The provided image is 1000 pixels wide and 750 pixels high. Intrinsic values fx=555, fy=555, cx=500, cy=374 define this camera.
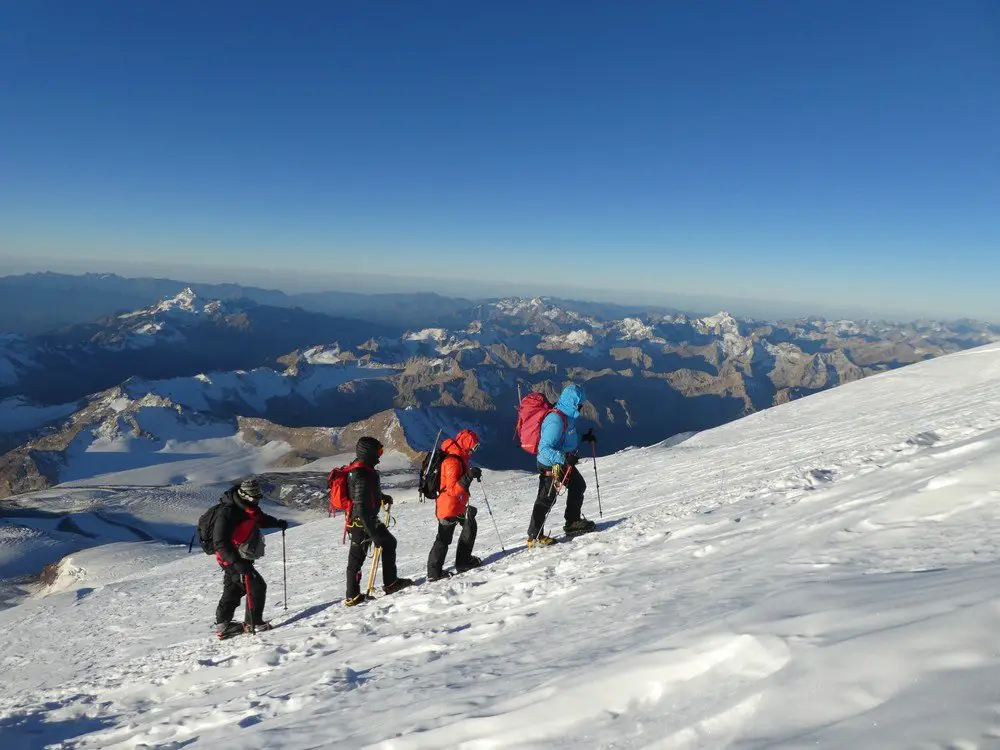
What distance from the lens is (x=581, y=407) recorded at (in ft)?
29.3

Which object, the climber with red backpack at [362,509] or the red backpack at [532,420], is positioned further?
the red backpack at [532,420]

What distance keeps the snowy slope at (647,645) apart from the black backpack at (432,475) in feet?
4.63

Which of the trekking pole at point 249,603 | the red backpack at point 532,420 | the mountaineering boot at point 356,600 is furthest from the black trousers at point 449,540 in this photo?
the trekking pole at point 249,603

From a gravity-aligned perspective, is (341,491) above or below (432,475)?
below

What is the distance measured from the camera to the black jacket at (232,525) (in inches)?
333

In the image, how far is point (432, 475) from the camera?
870cm

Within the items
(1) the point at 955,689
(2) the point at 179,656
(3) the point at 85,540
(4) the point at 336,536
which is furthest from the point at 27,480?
(1) the point at 955,689

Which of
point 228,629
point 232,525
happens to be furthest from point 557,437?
point 228,629

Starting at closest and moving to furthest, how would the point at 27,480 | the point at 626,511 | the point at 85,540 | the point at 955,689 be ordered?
the point at 955,689, the point at 626,511, the point at 85,540, the point at 27,480

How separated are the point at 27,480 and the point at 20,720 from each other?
186894 millimetres

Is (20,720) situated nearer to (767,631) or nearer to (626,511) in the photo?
(767,631)

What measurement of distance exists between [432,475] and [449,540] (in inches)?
45.2

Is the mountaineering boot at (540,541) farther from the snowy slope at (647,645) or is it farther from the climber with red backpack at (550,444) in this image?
the snowy slope at (647,645)

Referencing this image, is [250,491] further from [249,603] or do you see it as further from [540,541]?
[540,541]
